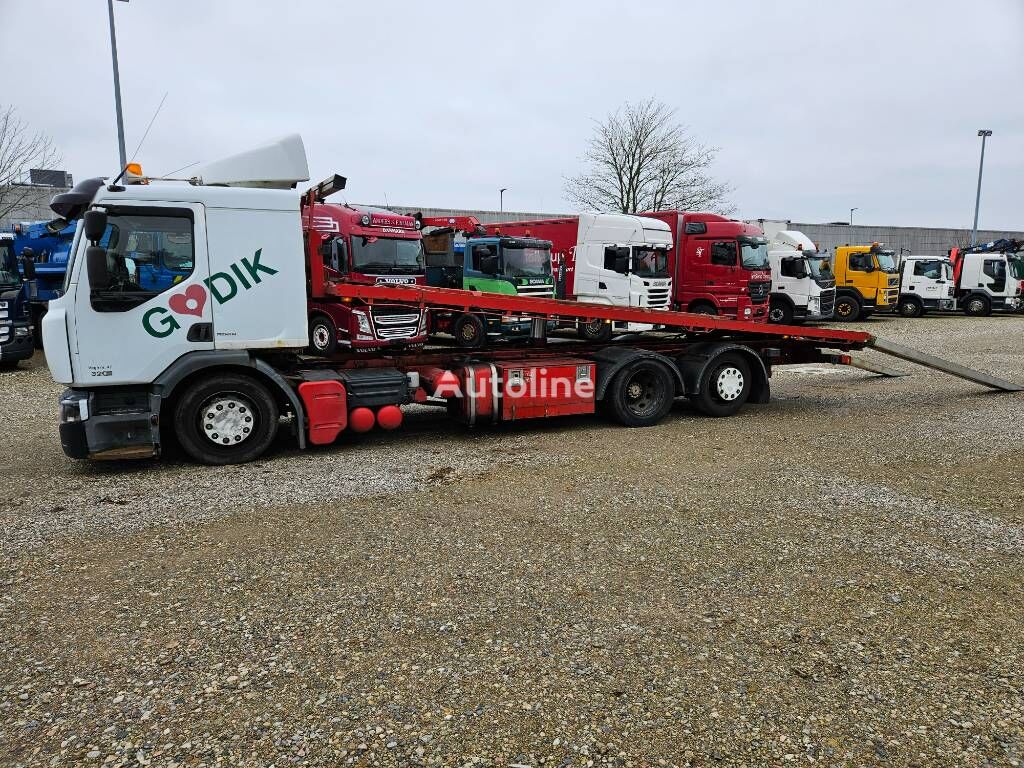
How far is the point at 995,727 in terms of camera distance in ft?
9.23

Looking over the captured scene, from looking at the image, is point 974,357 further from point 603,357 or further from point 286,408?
point 286,408

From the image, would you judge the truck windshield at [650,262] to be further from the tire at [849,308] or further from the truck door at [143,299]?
the tire at [849,308]

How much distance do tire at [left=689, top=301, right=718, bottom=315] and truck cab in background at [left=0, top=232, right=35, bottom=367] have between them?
14163 mm

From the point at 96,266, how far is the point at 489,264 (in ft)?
33.8

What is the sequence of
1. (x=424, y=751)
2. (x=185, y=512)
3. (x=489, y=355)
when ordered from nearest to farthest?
(x=424, y=751) < (x=185, y=512) < (x=489, y=355)

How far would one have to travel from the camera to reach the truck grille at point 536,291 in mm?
15438

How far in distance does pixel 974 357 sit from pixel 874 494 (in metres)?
12.3

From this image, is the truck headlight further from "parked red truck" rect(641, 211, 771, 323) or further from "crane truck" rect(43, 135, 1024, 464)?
"parked red truck" rect(641, 211, 771, 323)

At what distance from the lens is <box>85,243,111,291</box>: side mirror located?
19.5 ft

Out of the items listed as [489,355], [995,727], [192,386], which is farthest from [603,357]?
[995,727]

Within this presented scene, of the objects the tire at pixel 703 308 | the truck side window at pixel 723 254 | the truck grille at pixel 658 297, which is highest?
the truck side window at pixel 723 254

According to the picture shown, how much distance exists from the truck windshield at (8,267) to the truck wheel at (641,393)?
39.0 ft

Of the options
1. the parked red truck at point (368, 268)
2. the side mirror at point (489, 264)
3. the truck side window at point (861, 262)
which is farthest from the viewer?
the truck side window at point (861, 262)

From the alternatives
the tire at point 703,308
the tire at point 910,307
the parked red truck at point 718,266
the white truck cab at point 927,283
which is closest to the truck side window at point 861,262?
the white truck cab at point 927,283
